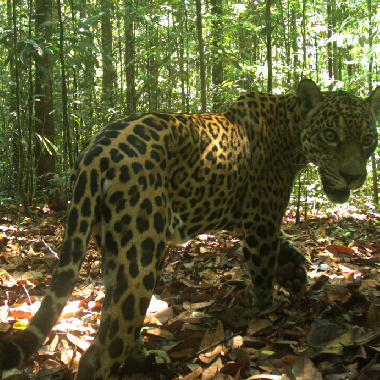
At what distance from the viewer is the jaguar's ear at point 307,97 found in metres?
3.41

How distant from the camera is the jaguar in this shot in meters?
1.95

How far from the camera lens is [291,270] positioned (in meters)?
3.48

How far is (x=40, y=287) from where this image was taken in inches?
143

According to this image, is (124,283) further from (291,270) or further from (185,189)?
(291,270)

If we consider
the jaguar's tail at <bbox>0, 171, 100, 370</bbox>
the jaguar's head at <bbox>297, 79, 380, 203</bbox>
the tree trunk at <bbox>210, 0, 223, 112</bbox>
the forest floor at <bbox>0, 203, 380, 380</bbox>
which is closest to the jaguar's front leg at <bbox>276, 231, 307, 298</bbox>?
the forest floor at <bbox>0, 203, 380, 380</bbox>

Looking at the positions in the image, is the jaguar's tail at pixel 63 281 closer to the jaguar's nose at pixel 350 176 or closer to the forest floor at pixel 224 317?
the forest floor at pixel 224 317

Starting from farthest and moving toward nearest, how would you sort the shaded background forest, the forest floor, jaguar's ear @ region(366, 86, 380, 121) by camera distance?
the shaded background forest
jaguar's ear @ region(366, 86, 380, 121)
the forest floor

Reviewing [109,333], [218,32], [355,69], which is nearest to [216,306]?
[109,333]

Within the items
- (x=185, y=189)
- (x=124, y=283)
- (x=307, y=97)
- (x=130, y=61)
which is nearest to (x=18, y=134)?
(x=130, y=61)

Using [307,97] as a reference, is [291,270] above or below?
below

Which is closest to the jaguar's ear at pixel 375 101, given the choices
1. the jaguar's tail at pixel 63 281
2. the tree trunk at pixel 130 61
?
the jaguar's tail at pixel 63 281

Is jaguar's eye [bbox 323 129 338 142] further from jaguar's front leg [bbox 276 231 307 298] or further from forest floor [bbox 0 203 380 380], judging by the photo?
forest floor [bbox 0 203 380 380]

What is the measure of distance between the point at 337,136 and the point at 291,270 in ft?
4.22

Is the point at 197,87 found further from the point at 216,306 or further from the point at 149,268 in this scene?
the point at 149,268
